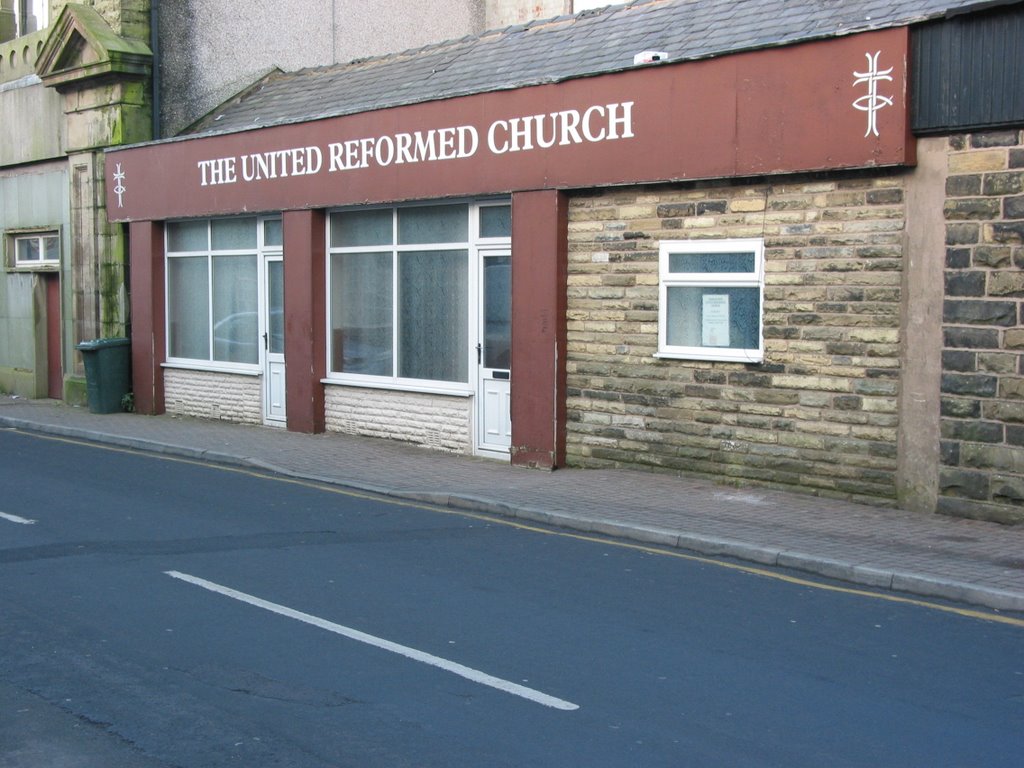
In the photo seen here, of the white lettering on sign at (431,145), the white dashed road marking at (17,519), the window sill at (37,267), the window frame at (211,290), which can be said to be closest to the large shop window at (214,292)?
the window frame at (211,290)

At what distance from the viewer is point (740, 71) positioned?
12.2m

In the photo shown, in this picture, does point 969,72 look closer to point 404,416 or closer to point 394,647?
point 394,647

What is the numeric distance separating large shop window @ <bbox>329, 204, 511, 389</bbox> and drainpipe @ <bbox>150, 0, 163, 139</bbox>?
513cm

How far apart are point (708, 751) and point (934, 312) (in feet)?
22.2

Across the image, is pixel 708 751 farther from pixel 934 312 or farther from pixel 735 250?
pixel 735 250

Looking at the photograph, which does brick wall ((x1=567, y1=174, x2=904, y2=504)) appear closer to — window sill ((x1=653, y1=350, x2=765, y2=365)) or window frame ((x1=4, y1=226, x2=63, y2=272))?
window sill ((x1=653, y1=350, x2=765, y2=365))

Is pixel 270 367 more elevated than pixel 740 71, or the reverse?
pixel 740 71

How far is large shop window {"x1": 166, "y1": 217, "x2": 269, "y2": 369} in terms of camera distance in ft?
64.0

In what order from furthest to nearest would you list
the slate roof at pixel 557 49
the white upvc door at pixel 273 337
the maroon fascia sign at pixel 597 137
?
the white upvc door at pixel 273 337 → the slate roof at pixel 557 49 → the maroon fascia sign at pixel 597 137

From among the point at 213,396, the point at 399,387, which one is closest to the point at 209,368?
the point at 213,396

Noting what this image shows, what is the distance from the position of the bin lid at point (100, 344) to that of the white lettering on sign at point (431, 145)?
3.47 metres

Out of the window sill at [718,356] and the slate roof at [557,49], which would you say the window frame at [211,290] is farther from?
the window sill at [718,356]

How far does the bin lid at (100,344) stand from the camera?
20719mm

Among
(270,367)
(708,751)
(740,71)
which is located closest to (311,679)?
(708,751)
